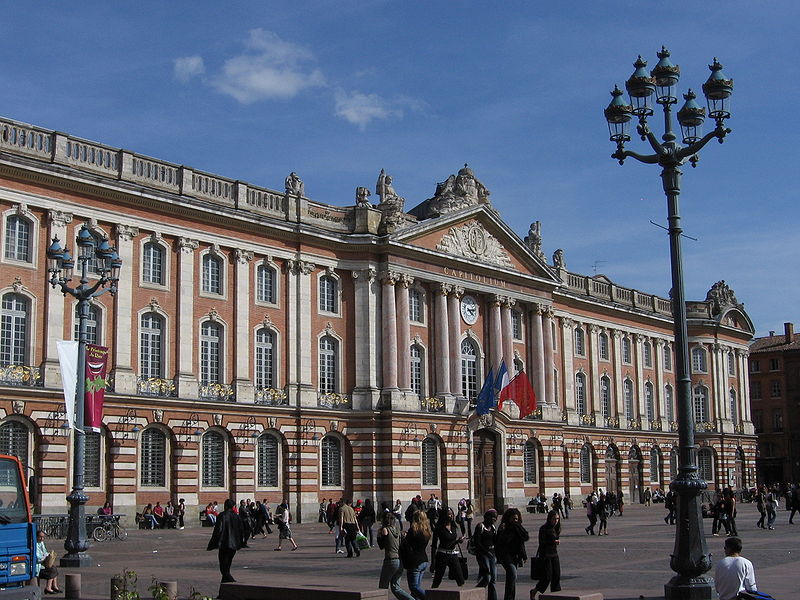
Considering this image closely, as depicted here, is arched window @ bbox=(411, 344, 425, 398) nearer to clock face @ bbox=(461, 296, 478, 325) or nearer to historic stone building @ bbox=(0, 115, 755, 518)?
historic stone building @ bbox=(0, 115, 755, 518)

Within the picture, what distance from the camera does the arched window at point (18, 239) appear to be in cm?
4178

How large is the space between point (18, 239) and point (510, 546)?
29151 mm

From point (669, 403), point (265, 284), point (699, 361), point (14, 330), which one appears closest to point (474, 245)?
point (265, 284)

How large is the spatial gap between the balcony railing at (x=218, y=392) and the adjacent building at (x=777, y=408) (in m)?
71.3


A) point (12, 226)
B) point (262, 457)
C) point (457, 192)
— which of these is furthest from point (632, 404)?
point (12, 226)

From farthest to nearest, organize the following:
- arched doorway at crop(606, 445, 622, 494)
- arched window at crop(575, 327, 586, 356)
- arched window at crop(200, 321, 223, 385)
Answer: arched doorway at crop(606, 445, 622, 494) → arched window at crop(575, 327, 586, 356) → arched window at crop(200, 321, 223, 385)

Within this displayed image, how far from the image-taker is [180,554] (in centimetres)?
3362

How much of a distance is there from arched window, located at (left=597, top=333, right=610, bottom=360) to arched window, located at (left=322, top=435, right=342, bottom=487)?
27.5 meters

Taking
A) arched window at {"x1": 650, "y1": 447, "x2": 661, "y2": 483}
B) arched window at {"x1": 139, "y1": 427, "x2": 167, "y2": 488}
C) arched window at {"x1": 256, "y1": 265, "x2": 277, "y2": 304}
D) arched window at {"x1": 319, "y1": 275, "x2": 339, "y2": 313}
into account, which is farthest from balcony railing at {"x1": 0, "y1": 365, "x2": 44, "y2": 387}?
arched window at {"x1": 650, "y1": 447, "x2": 661, "y2": 483}

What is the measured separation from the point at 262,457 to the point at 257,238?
34.4 ft

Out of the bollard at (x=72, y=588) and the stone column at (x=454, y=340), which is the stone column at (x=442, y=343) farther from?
the bollard at (x=72, y=588)

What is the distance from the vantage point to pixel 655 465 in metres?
79.4

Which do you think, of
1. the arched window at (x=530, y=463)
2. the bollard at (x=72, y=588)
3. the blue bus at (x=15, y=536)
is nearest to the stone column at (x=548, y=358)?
the arched window at (x=530, y=463)

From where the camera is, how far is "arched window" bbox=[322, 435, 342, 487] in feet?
173
